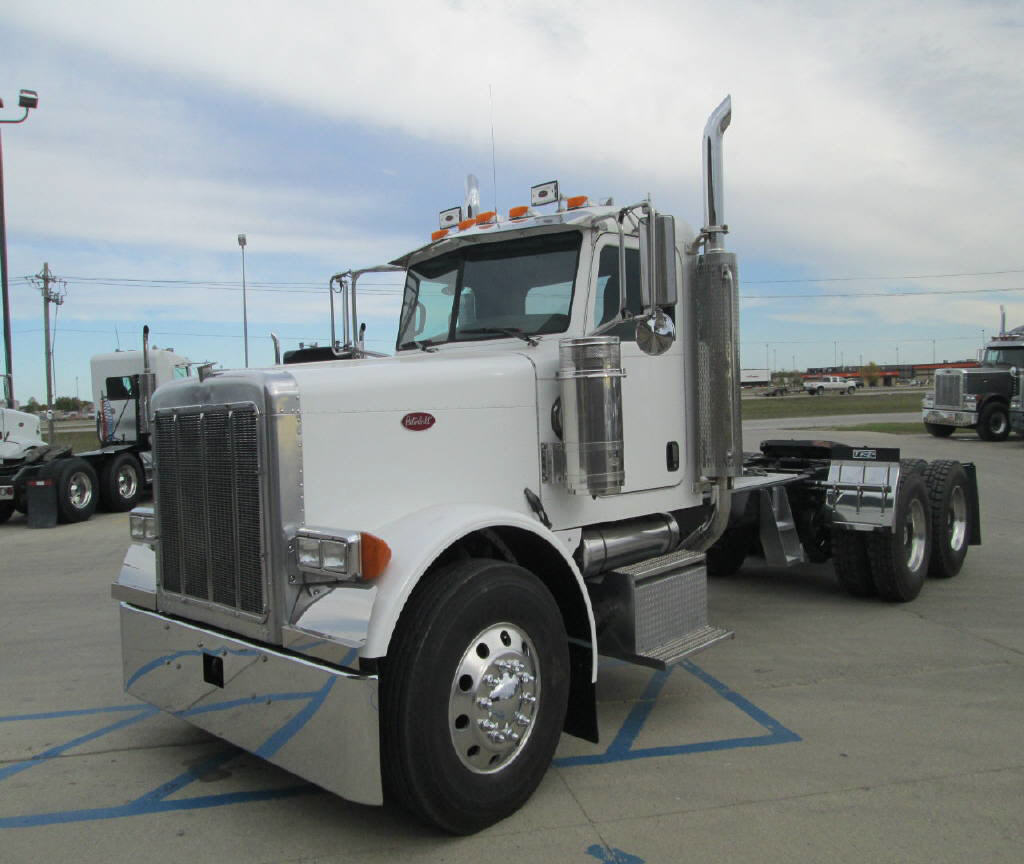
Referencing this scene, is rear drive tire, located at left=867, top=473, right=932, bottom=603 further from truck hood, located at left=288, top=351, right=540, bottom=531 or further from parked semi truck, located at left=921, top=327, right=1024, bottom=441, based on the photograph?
parked semi truck, located at left=921, top=327, right=1024, bottom=441

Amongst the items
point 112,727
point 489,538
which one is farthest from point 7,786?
point 489,538

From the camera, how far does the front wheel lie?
3297 mm

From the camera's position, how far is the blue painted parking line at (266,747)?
3.44 m

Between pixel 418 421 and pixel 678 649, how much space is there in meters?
1.84

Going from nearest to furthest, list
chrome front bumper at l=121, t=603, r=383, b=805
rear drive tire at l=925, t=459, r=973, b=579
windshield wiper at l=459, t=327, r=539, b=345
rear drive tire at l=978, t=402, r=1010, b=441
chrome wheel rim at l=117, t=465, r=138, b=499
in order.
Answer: chrome front bumper at l=121, t=603, r=383, b=805, windshield wiper at l=459, t=327, r=539, b=345, rear drive tire at l=925, t=459, r=973, b=579, chrome wheel rim at l=117, t=465, r=138, b=499, rear drive tire at l=978, t=402, r=1010, b=441

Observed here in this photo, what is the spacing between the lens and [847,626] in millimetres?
6512

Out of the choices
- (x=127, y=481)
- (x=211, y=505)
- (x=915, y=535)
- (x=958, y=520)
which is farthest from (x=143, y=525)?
(x=127, y=481)

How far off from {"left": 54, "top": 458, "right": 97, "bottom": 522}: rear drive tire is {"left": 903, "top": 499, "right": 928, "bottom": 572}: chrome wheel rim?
12.1 m

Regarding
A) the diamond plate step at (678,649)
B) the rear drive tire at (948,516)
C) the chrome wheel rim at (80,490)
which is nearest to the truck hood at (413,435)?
the diamond plate step at (678,649)

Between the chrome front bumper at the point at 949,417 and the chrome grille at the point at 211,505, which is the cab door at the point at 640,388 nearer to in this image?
the chrome grille at the point at 211,505

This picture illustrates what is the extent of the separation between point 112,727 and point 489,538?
2.53 m

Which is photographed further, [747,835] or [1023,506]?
[1023,506]

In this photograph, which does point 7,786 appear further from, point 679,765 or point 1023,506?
point 1023,506


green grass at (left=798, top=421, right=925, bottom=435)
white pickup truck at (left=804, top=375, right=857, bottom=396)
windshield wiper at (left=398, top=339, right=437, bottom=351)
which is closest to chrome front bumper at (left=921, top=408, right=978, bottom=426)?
green grass at (left=798, top=421, right=925, bottom=435)
